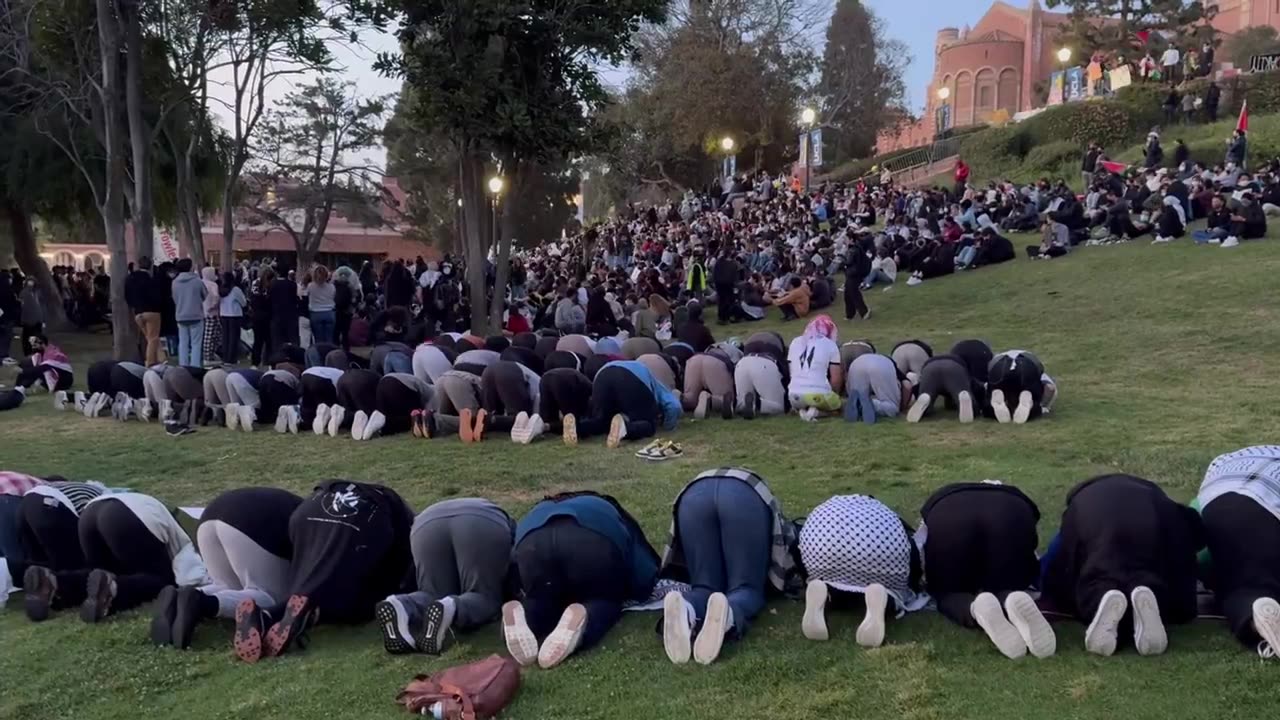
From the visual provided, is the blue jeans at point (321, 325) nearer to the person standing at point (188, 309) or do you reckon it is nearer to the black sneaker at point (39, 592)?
the person standing at point (188, 309)

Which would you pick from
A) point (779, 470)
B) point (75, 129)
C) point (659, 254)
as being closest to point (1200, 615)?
point (779, 470)

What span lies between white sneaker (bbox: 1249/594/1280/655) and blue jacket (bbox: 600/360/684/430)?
217 inches

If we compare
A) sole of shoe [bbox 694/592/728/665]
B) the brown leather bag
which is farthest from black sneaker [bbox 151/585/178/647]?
sole of shoe [bbox 694/592/728/665]

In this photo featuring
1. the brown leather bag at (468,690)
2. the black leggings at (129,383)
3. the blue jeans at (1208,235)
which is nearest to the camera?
the brown leather bag at (468,690)

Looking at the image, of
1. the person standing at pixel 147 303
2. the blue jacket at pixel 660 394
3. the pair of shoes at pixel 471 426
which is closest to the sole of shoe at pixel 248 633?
the pair of shoes at pixel 471 426

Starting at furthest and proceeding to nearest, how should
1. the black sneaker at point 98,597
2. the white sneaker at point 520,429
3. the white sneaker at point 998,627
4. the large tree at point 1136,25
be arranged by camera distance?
the large tree at point 1136,25
the white sneaker at point 520,429
the black sneaker at point 98,597
the white sneaker at point 998,627

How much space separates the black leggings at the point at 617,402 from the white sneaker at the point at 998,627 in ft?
15.8

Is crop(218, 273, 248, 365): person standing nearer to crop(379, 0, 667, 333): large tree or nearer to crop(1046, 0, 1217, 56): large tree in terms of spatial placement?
crop(379, 0, 667, 333): large tree

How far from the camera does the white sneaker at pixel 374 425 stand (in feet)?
29.3

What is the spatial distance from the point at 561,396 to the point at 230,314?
8419 millimetres

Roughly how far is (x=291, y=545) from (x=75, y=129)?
17652mm

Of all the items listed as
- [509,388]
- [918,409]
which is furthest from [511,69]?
[918,409]

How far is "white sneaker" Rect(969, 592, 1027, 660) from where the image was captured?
368 centimetres

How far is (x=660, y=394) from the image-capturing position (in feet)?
28.9
